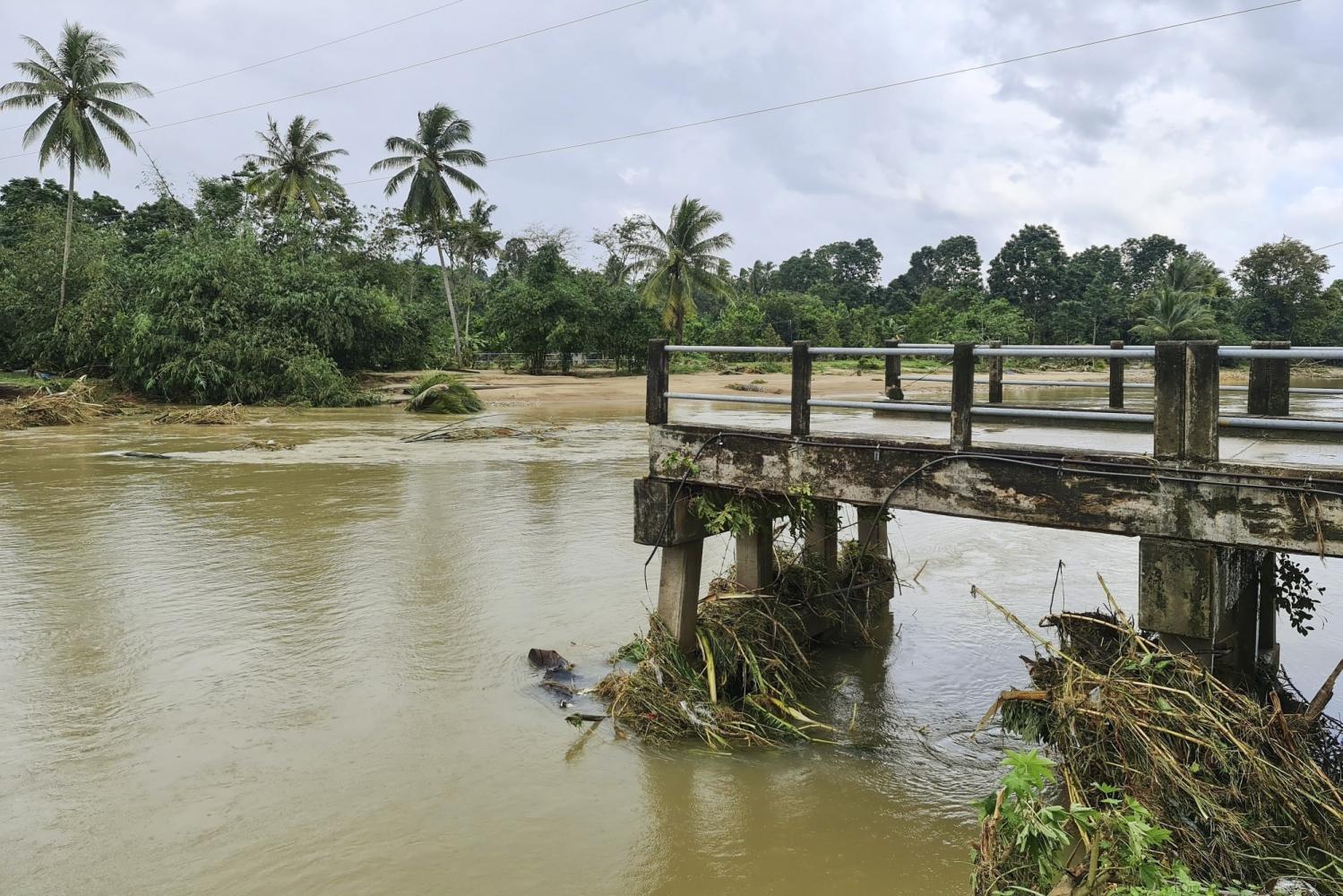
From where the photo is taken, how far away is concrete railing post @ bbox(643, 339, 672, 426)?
774 centimetres

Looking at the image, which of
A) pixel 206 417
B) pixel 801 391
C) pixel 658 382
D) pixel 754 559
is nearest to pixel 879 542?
pixel 754 559

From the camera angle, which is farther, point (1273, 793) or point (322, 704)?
point (322, 704)

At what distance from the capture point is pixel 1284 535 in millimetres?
4961

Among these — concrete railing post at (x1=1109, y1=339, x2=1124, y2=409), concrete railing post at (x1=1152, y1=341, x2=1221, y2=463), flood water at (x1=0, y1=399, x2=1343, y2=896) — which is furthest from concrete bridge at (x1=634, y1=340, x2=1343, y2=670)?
concrete railing post at (x1=1109, y1=339, x2=1124, y2=409)

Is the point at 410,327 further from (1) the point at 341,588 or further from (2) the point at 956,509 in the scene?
(2) the point at 956,509

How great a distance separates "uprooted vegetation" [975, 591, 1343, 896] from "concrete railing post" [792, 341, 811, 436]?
2.34 metres

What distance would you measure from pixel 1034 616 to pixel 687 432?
4.98 m

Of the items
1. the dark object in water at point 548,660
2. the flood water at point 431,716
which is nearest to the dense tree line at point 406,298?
the flood water at point 431,716

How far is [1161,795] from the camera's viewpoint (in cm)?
454

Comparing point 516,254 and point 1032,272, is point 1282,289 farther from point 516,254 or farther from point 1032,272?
point 516,254

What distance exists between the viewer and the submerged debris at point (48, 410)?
2750cm

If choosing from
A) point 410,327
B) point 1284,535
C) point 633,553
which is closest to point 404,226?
point 410,327

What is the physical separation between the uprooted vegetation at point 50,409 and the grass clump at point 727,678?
26356 mm

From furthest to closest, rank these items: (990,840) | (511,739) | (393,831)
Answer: (511,739)
(393,831)
(990,840)
